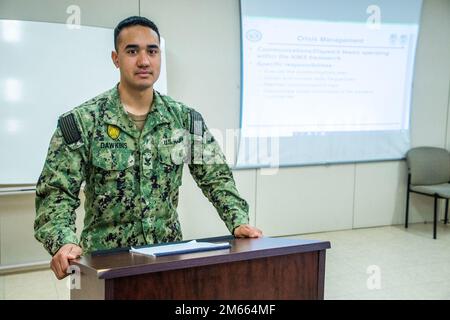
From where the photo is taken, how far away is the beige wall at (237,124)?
379cm

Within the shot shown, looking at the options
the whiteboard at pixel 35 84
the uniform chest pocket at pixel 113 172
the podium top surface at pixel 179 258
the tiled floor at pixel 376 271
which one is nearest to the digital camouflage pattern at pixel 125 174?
the uniform chest pocket at pixel 113 172

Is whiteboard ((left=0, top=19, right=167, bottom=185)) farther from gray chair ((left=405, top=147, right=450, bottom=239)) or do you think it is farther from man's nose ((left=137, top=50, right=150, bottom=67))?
gray chair ((left=405, top=147, right=450, bottom=239))

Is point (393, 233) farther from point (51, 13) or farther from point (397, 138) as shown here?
point (51, 13)

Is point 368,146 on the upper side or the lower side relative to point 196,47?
lower

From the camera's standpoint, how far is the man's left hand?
5.35 feet

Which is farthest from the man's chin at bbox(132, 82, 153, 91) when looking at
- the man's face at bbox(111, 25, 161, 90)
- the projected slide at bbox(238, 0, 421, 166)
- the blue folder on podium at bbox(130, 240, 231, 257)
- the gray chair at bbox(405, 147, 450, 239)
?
the gray chair at bbox(405, 147, 450, 239)

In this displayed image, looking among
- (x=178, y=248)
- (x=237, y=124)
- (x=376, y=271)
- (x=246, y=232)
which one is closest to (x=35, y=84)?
(x=237, y=124)

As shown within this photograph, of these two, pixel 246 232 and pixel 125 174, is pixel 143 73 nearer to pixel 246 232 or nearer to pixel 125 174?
pixel 125 174

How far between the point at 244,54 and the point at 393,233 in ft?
7.59

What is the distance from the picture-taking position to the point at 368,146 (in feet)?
16.4

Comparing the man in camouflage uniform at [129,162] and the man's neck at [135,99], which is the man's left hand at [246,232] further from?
the man's neck at [135,99]

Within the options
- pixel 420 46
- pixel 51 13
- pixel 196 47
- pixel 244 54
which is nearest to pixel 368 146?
pixel 420 46
